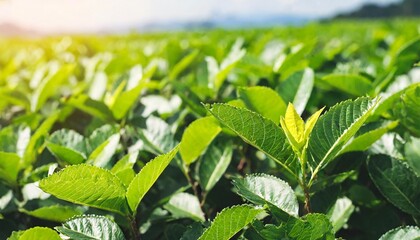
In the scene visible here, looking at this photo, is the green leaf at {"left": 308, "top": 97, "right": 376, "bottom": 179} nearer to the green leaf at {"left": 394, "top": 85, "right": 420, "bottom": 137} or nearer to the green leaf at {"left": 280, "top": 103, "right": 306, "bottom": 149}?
the green leaf at {"left": 280, "top": 103, "right": 306, "bottom": 149}

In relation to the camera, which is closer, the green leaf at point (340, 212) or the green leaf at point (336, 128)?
the green leaf at point (336, 128)

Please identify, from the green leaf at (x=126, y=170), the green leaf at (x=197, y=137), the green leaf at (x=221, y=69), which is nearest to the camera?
the green leaf at (x=126, y=170)

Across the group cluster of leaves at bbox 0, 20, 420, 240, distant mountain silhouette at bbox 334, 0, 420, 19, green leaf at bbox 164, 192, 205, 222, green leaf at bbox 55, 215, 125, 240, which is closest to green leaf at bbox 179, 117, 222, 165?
cluster of leaves at bbox 0, 20, 420, 240

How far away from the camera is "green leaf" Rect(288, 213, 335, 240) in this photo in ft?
3.50

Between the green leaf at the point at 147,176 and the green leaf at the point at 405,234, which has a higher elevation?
the green leaf at the point at 147,176

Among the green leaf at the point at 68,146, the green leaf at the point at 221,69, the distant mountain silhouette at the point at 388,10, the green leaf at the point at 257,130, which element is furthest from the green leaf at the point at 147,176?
the distant mountain silhouette at the point at 388,10

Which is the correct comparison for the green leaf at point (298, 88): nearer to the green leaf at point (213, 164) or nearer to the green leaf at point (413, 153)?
the green leaf at point (213, 164)

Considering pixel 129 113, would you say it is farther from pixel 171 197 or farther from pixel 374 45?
pixel 374 45

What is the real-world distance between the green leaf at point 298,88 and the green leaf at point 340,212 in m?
0.42

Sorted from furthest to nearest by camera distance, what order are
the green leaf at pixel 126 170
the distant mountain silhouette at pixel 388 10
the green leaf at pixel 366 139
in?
the distant mountain silhouette at pixel 388 10, the green leaf at pixel 366 139, the green leaf at pixel 126 170

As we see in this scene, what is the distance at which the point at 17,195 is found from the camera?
1646 mm

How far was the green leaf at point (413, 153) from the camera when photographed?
51.8 inches

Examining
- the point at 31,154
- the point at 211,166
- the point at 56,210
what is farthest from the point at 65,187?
the point at 31,154

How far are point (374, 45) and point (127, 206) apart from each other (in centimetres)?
291
